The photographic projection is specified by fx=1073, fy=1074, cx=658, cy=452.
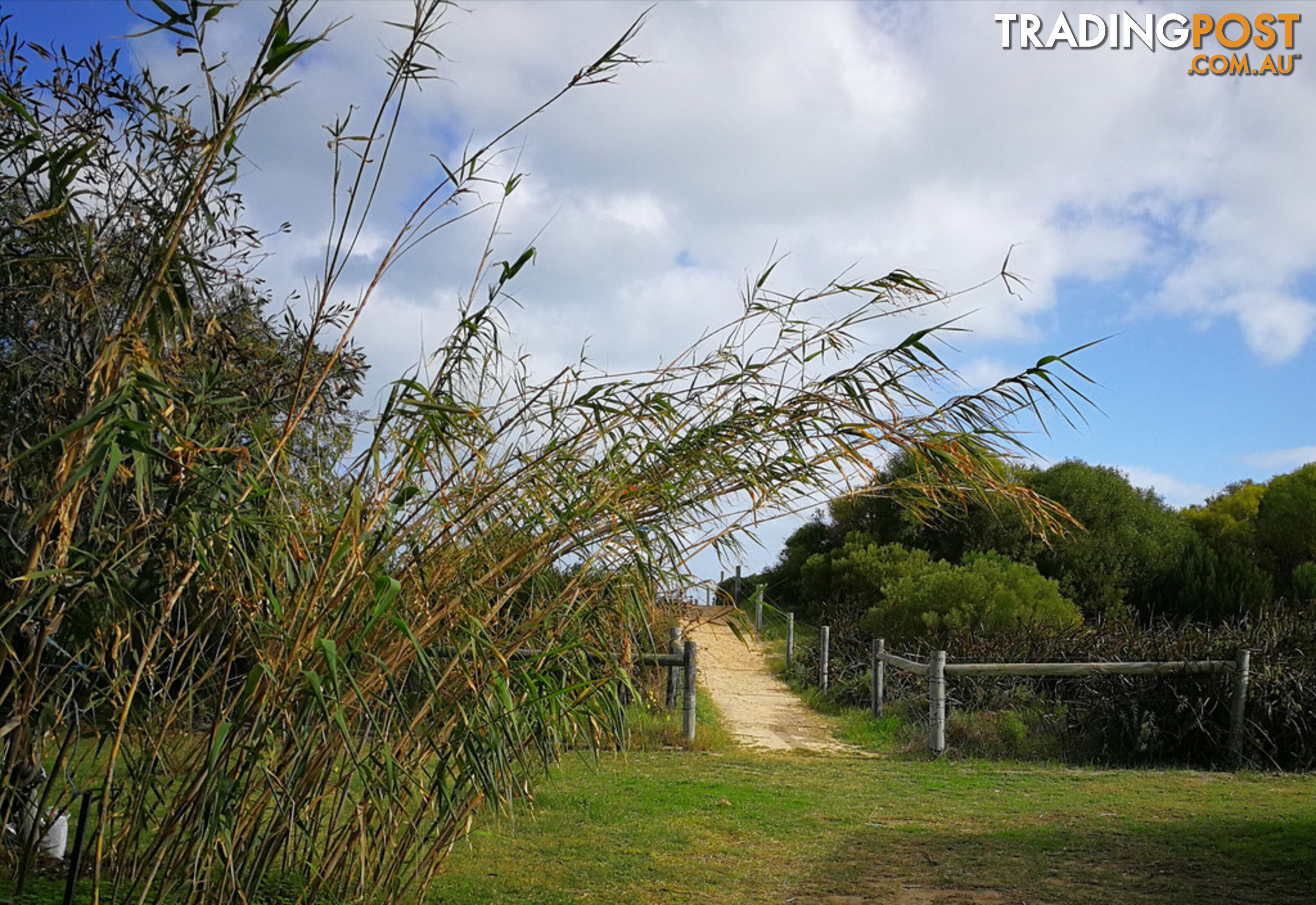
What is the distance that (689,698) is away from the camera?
30.6 feet

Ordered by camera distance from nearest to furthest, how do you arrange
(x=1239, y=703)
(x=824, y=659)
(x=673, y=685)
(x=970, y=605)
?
(x=1239, y=703)
(x=673, y=685)
(x=970, y=605)
(x=824, y=659)

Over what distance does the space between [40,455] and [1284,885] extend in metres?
5.95

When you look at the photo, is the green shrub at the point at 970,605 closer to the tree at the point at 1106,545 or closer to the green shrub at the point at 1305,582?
the tree at the point at 1106,545

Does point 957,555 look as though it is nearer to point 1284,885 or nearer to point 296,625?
point 1284,885

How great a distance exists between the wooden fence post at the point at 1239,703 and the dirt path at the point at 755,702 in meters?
3.08

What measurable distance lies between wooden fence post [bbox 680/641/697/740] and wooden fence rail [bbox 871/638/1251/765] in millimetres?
2062

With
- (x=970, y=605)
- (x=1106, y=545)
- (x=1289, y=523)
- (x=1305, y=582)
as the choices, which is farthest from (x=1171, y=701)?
(x=1289, y=523)

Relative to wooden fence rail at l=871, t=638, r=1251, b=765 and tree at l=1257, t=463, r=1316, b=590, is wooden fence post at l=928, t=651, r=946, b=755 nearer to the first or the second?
wooden fence rail at l=871, t=638, r=1251, b=765

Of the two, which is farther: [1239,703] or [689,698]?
[689,698]

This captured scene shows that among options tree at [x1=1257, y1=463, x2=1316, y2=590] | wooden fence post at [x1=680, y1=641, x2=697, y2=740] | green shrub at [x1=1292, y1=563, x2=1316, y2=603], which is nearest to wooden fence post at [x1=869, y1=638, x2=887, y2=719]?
wooden fence post at [x1=680, y1=641, x2=697, y2=740]

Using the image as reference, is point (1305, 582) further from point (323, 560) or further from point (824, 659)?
point (323, 560)

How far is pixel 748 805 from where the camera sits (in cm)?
666

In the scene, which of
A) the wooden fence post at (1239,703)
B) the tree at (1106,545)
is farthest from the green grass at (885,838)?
the tree at (1106,545)

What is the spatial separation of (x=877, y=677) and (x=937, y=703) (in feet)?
7.14
